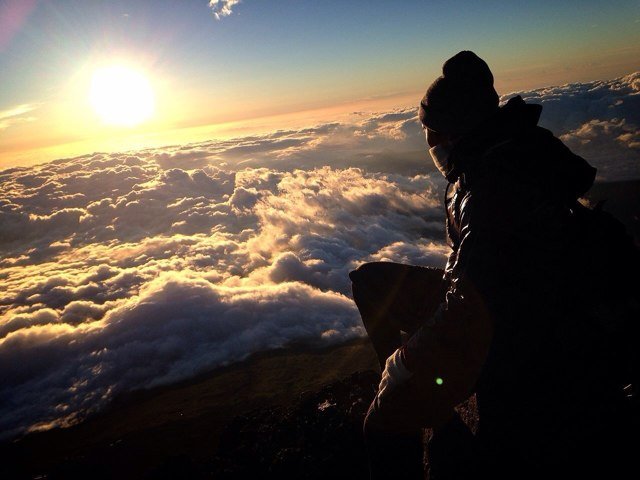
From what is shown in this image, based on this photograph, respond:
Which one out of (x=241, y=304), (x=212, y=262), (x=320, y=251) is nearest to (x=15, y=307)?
(x=212, y=262)

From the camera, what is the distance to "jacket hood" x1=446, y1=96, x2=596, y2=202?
64.4 inches

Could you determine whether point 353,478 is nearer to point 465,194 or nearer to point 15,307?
point 465,194

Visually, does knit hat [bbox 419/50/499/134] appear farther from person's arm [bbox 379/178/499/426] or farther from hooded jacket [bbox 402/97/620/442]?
person's arm [bbox 379/178/499/426]

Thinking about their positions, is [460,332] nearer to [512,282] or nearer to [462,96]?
[512,282]

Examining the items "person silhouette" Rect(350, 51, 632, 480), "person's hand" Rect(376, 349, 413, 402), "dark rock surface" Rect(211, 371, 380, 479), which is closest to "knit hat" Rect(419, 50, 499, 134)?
"person silhouette" Rect(350, 51, 632, 480)

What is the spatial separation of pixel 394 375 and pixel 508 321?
2.37 feet

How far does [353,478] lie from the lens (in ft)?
17.7

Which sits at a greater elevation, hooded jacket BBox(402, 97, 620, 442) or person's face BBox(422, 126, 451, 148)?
person's face BBox(422, 126, 451, 148)

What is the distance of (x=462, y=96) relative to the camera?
2094 mm

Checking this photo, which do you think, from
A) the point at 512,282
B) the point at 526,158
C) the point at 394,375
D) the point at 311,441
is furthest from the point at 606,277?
the point at 311,441

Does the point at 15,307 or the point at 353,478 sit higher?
the point at 353,478

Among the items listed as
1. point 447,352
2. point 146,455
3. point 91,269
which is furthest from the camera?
point 91,269

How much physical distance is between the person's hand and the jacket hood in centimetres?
111

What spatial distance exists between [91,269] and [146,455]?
457ft
